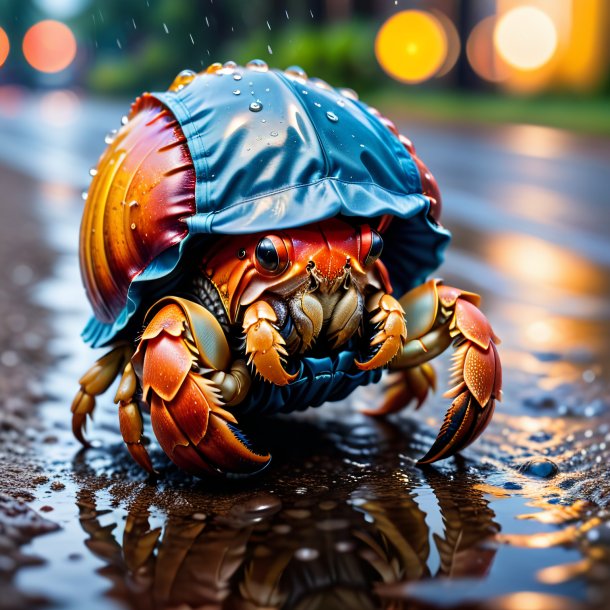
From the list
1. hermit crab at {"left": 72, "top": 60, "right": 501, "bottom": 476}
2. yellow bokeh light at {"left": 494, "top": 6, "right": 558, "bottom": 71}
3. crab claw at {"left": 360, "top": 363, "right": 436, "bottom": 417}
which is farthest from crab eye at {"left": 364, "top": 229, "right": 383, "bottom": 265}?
yellow bokeh light at {"left": 494, "top": 6, "right": 558, "bottom": 71}

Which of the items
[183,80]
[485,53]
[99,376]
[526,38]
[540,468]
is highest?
[526,38]

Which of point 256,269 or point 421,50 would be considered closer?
point 256,269

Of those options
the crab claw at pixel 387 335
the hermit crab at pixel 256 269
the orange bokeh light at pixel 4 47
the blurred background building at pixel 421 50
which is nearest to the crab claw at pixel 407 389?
the hermit crab at pixel 256 269

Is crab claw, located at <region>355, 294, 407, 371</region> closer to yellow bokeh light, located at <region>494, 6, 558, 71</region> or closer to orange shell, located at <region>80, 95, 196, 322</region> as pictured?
orange shell, located at <region>80, 95, 196, 322</region>

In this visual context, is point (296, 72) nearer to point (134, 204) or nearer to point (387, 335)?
point (134, 204)

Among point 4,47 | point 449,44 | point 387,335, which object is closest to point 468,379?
point 387,335

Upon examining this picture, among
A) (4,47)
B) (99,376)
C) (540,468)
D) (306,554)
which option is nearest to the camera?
(306,554)
